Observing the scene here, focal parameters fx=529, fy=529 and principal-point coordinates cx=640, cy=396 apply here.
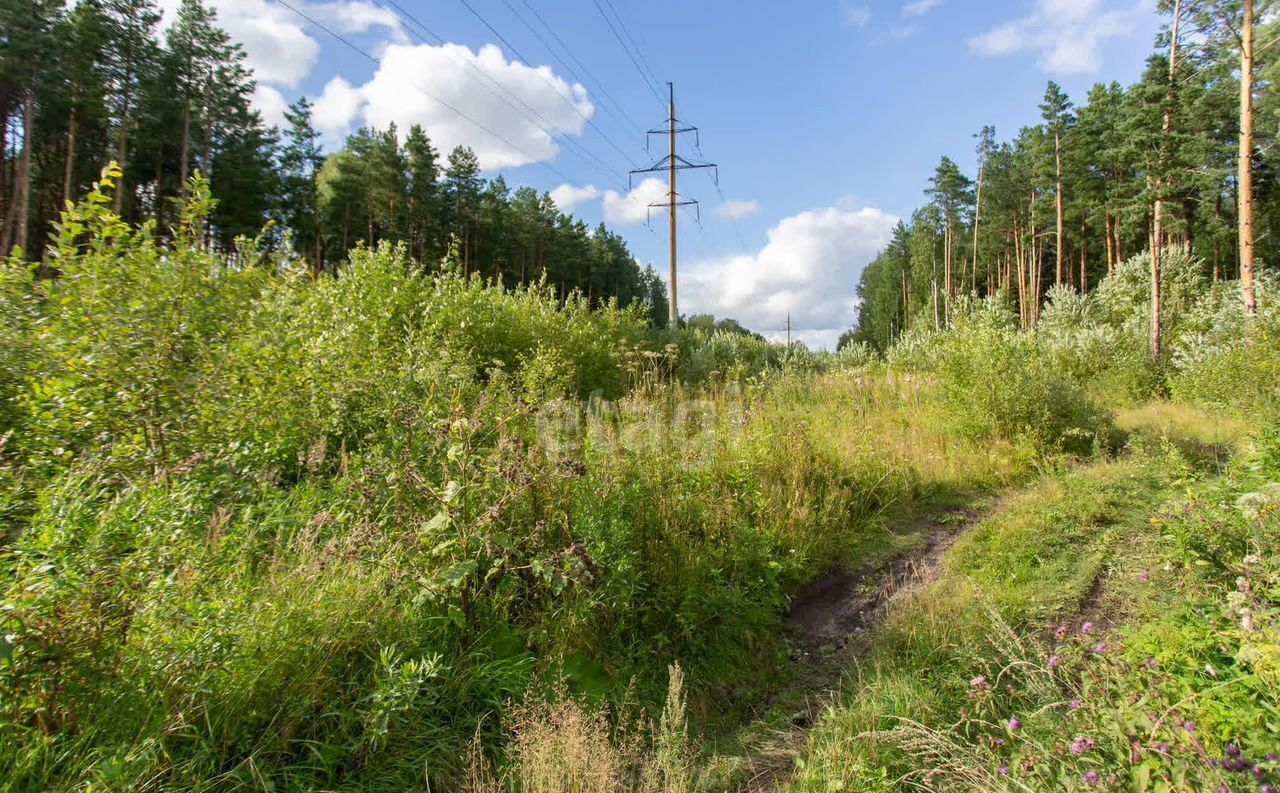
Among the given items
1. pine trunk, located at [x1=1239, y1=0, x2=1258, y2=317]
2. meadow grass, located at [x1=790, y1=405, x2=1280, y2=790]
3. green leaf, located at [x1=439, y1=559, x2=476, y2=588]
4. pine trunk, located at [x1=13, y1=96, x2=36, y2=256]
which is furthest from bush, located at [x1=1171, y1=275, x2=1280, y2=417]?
pine trunk, located at [x1=13, y1=96, x2=36, y2=256]

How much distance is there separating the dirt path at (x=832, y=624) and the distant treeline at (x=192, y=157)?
5.90 metres

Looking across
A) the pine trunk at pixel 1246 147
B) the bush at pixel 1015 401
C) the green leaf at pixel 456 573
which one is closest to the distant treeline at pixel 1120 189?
the pine trunk at pixel 1246 147

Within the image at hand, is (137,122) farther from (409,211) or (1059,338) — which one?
(1059,338)

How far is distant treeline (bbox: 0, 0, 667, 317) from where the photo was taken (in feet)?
61.3

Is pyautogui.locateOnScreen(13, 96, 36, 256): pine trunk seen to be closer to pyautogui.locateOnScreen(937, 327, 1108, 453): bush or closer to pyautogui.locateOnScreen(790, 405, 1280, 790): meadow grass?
pyautogui.locateOnScreen(790, 405, 1280, 790): meadow grass

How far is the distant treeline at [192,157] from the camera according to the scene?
61.3ft

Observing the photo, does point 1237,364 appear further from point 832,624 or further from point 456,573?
point 456,573

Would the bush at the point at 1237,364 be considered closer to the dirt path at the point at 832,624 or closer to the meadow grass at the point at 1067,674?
the meadow grass at the point at 1067,674

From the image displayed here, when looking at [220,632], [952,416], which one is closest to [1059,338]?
[952,416]

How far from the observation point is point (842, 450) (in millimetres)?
6535

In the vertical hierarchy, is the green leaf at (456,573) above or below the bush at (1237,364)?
below

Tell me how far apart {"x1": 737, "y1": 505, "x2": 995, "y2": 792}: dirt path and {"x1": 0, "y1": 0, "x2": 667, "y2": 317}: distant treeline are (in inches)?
232

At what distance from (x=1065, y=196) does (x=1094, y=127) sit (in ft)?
15.9

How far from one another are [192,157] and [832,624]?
1355 inches
